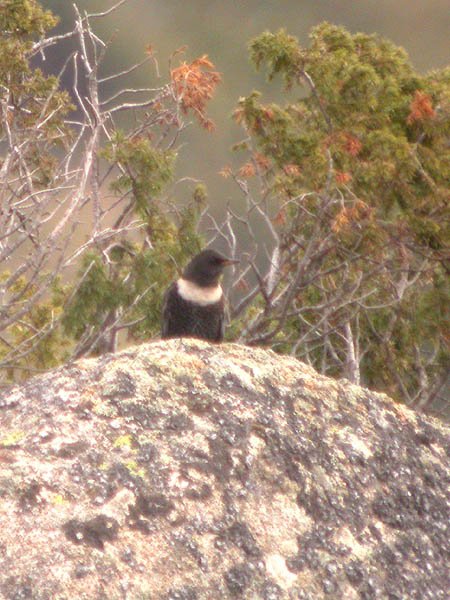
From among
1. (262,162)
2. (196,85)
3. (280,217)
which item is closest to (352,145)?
(262,162)

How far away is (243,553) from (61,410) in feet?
1.98

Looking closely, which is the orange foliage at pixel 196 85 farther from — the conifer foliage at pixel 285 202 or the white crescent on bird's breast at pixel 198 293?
the white crescent on bird's breast at pixel 198 293

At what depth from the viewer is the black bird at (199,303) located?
7.41m

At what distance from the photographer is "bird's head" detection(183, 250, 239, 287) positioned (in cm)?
743

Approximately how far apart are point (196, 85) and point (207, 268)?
2060 millimetres

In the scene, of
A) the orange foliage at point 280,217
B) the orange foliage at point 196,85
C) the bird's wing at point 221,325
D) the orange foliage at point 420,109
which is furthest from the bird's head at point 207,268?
the orange foliage at point 420,109

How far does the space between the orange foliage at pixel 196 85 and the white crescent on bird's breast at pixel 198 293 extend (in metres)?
1.85

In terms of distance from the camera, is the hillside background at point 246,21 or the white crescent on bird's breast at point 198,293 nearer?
the white crescent on bird's breast at point 198,293

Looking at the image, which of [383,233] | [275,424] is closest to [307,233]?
[383,233]

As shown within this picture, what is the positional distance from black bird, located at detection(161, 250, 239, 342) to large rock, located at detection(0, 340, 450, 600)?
383 cm

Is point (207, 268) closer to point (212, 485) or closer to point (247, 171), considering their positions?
Answer: point (247, 171)

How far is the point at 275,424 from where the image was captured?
129 inches

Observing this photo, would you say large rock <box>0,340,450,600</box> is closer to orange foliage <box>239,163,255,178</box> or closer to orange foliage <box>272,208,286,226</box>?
orange foliage <box>272,208,286,226</box>

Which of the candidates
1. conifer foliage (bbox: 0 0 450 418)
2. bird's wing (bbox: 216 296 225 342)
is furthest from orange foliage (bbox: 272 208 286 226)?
bird's wing (bbox: 216 296 225 342)
